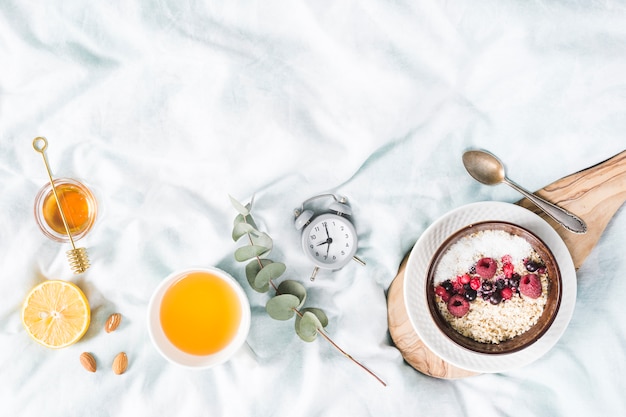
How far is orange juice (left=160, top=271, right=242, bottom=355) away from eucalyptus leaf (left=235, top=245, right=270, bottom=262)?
6 centimetres

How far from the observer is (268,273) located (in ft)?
3.34

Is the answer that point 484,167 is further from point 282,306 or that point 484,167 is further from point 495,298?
point 282,306

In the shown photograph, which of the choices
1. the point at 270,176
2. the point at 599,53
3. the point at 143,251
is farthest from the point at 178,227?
the point at 599,53

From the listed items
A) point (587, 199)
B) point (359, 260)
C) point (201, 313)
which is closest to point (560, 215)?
point (587, 199)

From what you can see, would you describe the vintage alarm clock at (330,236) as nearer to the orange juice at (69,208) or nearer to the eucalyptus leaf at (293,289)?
the eucalyptus leaf at (293,289)

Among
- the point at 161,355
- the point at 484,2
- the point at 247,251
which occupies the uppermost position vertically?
the point at 484,2

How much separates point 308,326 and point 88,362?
42 cm

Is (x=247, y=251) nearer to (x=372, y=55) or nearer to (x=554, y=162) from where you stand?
(x=372, y=55)

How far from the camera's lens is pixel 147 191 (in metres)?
1.05

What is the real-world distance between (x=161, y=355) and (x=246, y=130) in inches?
17.6

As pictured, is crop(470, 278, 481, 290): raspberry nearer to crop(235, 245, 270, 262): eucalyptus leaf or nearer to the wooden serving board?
the wooden serving board

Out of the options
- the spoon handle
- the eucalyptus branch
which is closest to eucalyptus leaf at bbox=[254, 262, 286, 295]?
the eucalyptus branch

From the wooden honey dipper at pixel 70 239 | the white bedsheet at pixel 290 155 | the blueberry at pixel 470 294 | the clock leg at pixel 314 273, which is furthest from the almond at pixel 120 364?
the blueberry at pixel 470 294

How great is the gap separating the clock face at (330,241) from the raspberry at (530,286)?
0.30 metres
